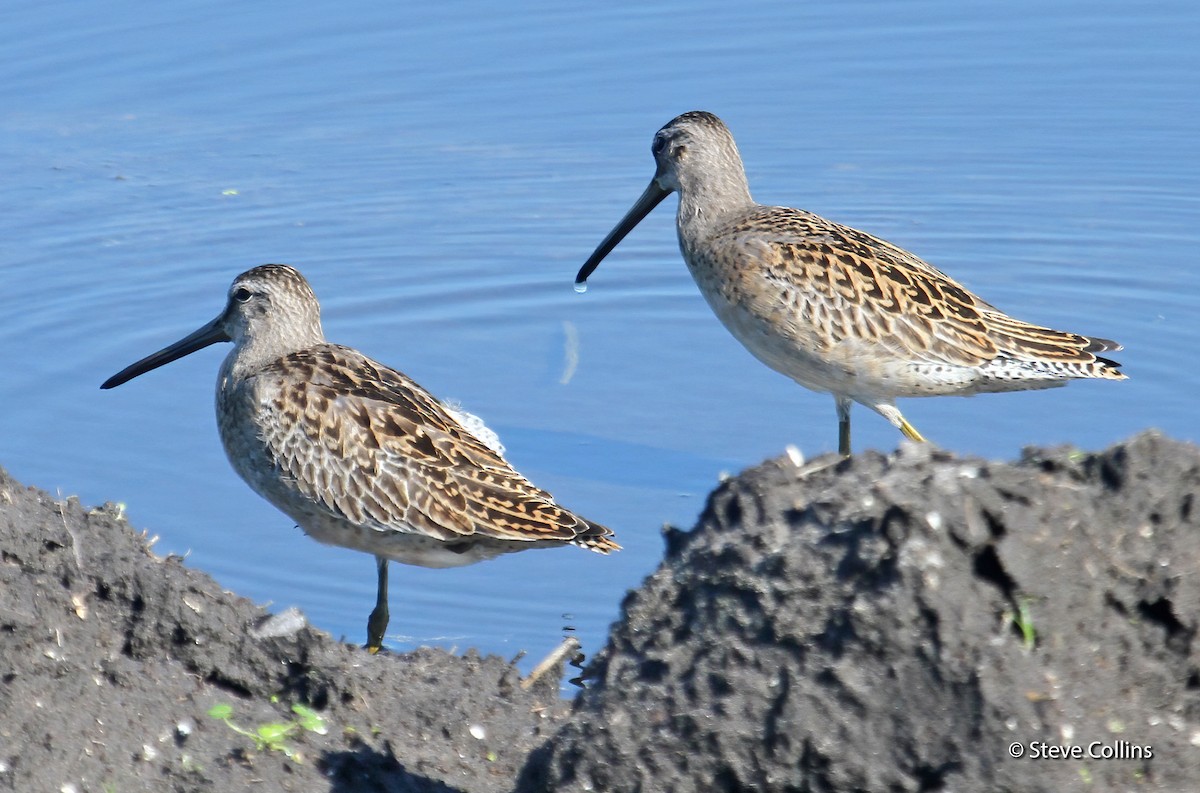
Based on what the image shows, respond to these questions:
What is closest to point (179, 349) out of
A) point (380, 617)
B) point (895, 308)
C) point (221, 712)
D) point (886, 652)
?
point (380, 617)

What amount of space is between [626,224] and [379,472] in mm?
3561

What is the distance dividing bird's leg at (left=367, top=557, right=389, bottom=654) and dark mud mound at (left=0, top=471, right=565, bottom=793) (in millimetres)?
1329

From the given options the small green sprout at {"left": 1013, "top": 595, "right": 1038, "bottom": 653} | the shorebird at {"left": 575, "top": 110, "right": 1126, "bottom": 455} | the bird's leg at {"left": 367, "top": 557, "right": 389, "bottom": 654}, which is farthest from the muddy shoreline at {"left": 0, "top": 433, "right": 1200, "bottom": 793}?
the shorebird at {"left": 575, "top": 110, "right": 1126, "bottom": 455}

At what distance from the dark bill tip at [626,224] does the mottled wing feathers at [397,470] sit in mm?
3182

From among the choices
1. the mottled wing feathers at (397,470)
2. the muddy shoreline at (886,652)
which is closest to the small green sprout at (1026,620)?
the muddy shoreline at (886,652)

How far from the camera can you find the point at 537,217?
33.7 feet

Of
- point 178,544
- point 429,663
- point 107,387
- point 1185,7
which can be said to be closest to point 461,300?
point 107,387

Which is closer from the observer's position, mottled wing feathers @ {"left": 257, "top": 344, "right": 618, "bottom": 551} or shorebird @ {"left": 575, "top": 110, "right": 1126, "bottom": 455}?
mottled wing feathers @ {"left": 257, "top": 344, "right": 618, "bottom": 551}

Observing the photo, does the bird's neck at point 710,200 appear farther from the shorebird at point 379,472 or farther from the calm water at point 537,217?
the shorebird at point 379,472

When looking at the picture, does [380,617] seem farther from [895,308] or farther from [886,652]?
[886,652]

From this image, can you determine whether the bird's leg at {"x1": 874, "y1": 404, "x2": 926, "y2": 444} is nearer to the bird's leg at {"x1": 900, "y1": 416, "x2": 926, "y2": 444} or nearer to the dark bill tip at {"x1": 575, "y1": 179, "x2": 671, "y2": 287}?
the bird's leg at {"x1": 900, "y1": 416, "x2": 926, "y2": 444}

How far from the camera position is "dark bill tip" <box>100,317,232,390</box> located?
704 centimetres

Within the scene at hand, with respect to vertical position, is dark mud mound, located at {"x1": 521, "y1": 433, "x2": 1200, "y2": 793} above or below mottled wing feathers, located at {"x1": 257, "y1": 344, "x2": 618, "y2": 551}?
below

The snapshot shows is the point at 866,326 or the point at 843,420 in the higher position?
the point at 866,326
